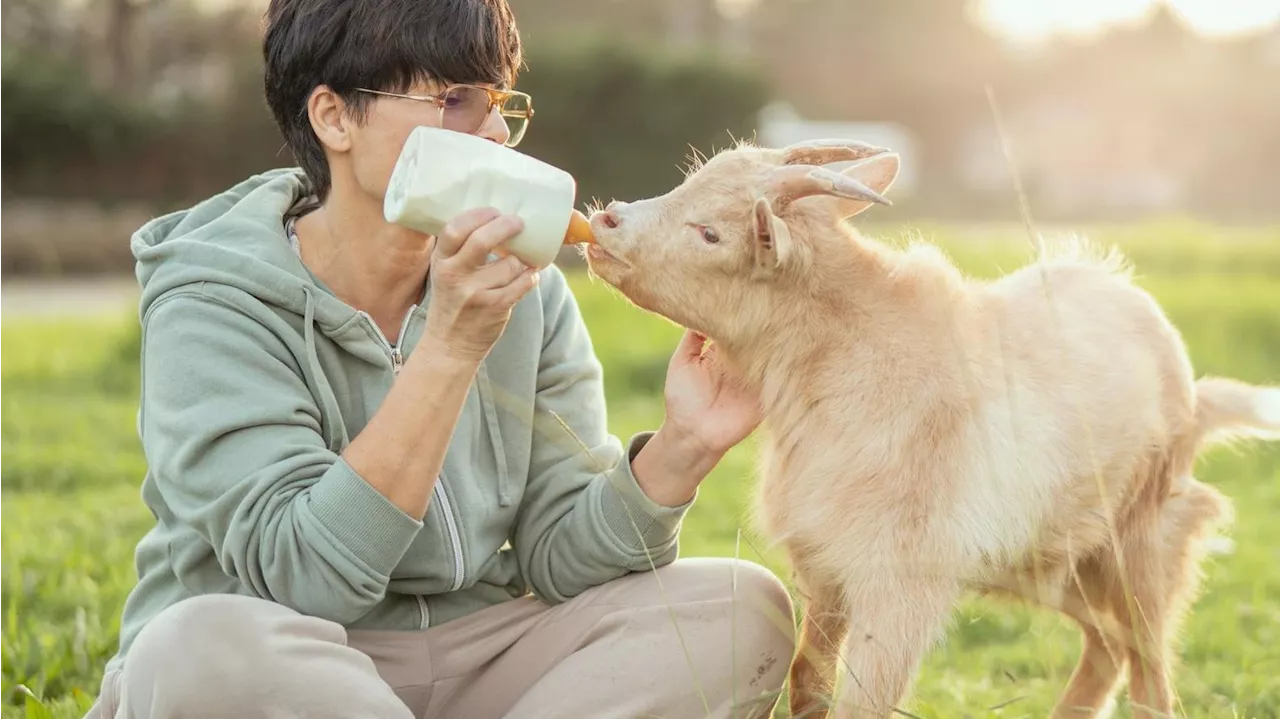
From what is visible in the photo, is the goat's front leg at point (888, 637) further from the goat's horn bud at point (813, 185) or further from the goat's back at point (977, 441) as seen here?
the goat's horn bud at point (813, 185)

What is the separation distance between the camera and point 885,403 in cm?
307

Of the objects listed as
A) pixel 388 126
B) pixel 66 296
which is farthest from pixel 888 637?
pixel 66 296

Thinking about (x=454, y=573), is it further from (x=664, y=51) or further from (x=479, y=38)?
(x=664, y=51)

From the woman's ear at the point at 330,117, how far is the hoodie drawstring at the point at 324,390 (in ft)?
1.11

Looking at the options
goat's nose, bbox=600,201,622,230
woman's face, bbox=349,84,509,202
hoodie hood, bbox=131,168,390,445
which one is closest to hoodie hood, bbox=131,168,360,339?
hoodie hood, bbox=131,168,390,445

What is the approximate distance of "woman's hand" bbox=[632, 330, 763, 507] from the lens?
123 inches

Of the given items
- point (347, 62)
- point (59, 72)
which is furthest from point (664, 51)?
point (347, 62)

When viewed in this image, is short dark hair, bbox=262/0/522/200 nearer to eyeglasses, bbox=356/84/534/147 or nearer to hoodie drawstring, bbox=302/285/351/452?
eyeglasses, bbox=356/84/534/147

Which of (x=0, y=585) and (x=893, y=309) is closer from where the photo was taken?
(x=893, y=309)

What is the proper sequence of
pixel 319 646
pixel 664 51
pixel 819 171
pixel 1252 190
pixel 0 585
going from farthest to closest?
pixel 1252 190 < pixel 664 51 < pixel 0 585 < pixel 819 171 < pixel 319 646

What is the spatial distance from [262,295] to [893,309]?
1392 mm

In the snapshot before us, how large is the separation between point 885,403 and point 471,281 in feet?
3.34

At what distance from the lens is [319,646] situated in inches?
103

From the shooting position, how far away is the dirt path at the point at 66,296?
13.3 metres
